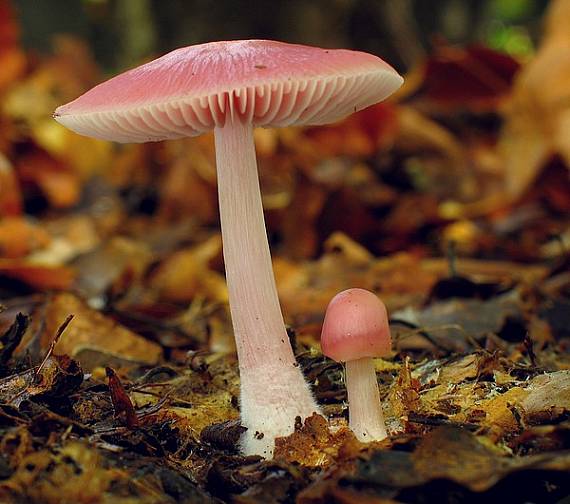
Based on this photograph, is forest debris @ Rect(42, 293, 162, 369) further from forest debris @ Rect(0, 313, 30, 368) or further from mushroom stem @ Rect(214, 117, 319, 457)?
mushroom stem @ Rect(214, 117, 319, 457)

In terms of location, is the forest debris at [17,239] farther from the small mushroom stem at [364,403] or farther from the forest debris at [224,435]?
the small mushroom stem at [364,403]

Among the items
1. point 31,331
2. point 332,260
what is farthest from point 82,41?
point 31,331

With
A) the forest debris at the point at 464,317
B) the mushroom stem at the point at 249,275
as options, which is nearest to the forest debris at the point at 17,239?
the forest debris at the point at 464,317

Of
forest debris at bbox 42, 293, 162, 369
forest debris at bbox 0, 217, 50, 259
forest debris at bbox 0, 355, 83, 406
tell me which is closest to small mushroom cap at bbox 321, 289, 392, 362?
forest debris at bbox 0, 355, 83, 406

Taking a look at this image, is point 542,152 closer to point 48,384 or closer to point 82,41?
point 48,384

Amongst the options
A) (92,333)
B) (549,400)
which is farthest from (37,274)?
(549,400)
